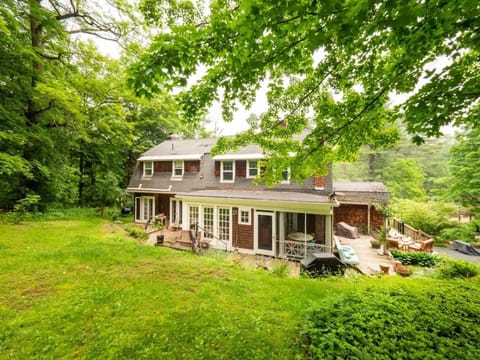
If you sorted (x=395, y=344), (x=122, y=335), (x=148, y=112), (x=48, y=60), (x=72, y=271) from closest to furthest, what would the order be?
(x=395, y=344), (x=122, y=335), (x=72, y=271), (x=48, y=60), (x=148, y=112)

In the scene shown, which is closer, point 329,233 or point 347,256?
point 347,256

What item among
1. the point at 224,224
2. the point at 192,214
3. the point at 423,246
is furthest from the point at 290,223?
the point at 423,246

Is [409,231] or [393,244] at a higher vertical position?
[409,231]

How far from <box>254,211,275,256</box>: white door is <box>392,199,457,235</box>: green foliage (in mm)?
12531

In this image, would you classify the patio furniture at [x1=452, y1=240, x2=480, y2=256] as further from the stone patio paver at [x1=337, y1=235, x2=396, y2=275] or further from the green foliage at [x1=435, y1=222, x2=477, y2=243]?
the stone patio paver at [x1=337, y1=235, x2=396, y2=275]

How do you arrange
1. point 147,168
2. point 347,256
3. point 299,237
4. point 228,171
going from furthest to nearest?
point 147,168
point 228,171
point 299,237
point 347,256

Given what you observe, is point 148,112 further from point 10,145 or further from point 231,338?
point 231,338

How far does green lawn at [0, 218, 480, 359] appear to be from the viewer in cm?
289

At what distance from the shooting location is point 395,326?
304cm

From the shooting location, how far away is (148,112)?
853 inches

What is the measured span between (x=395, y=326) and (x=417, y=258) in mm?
8974

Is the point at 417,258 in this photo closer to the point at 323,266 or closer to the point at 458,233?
the point at 323,266

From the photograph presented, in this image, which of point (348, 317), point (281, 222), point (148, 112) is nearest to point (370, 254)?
point (281, 222)

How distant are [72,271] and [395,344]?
702 centimetres
